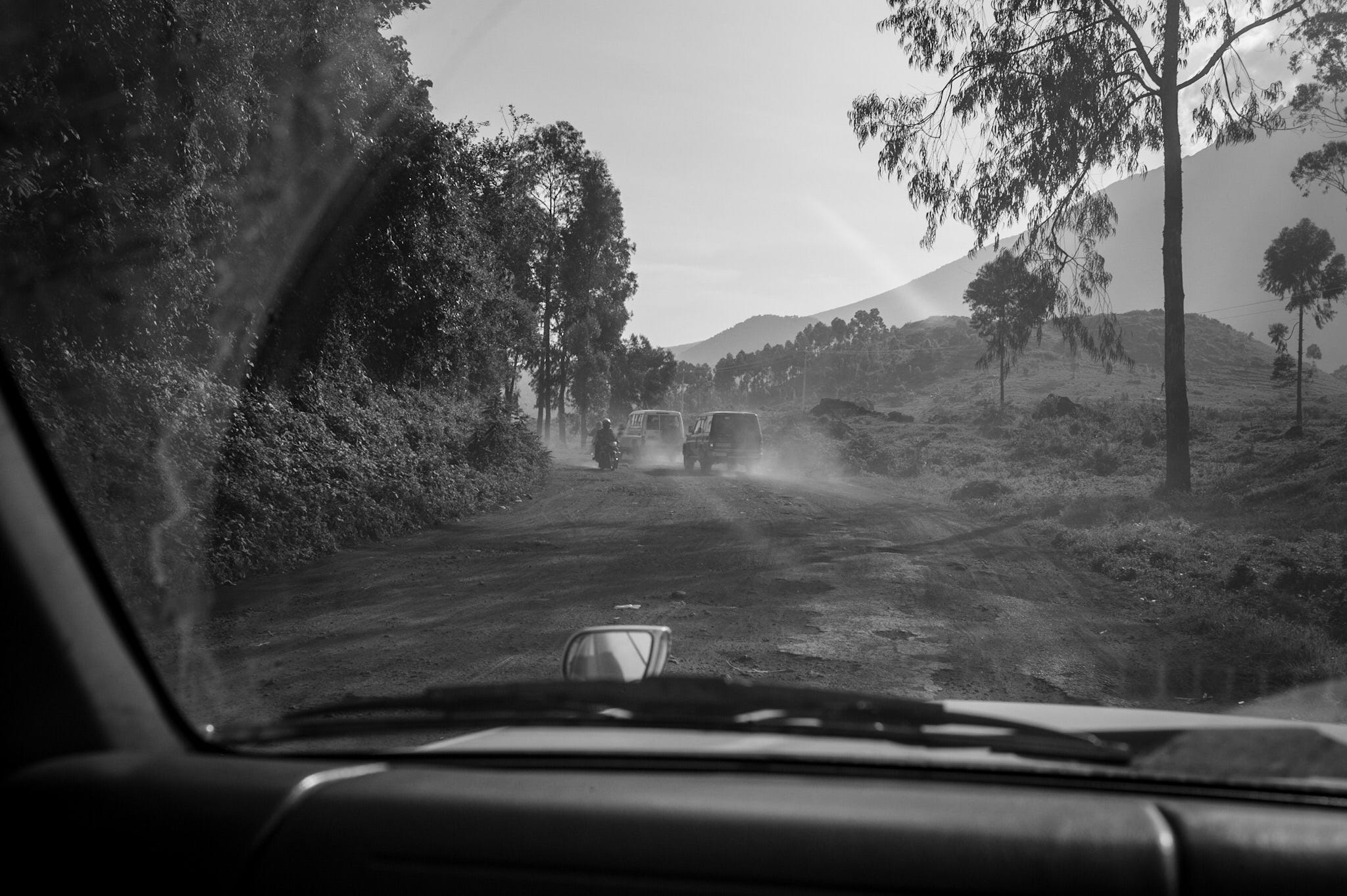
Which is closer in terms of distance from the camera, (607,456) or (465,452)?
(465,452)

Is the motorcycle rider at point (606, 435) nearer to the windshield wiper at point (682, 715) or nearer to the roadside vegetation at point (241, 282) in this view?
the roadside vegetation at point (241, 282)

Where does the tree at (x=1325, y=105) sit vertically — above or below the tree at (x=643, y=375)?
above

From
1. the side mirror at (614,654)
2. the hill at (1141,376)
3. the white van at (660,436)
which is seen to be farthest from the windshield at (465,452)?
the hill at (1141,376)

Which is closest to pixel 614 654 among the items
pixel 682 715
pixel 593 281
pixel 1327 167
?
pixel 682 715

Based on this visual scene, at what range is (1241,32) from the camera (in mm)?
19703

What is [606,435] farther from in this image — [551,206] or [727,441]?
[551,206]

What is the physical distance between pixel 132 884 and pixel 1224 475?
97.1ft

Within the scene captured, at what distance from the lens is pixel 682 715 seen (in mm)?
2264

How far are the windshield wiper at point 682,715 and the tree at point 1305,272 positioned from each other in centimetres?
4916

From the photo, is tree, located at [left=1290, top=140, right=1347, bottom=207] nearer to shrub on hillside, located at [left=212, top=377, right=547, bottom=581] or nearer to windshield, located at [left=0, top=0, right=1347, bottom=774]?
windshield, located at [left=0, top=0, right=1347, bottom=774]

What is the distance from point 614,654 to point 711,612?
18.8ft

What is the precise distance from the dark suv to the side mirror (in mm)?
27134

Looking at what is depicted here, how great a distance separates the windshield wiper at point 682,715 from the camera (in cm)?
210

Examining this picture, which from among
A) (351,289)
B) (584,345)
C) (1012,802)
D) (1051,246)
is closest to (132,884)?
(1012,802)
